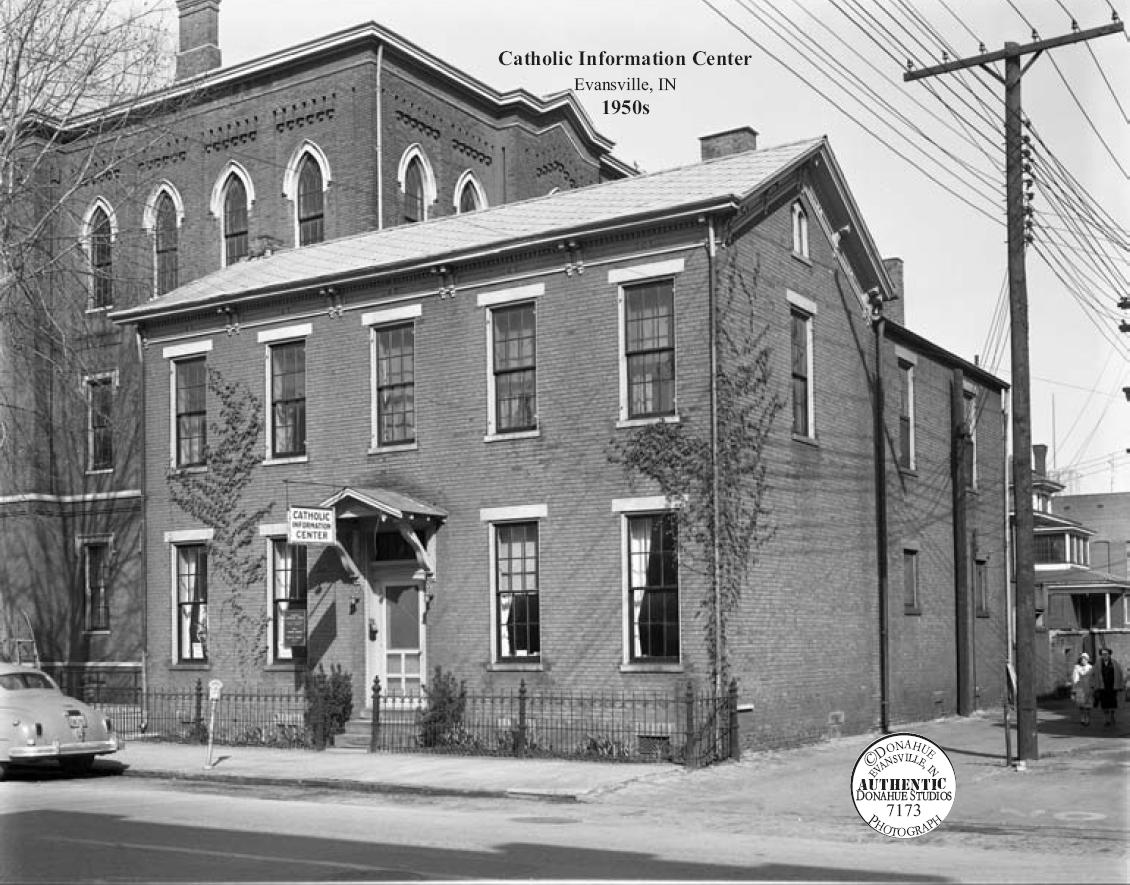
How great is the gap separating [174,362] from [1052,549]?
43681 millimetres

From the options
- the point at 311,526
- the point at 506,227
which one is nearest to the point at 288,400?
the point at 311,526

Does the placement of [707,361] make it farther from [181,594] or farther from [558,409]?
[181,594]

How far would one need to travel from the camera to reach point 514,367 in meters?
23.9

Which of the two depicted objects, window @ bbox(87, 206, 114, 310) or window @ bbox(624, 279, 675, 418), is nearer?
window @ bbox(624, 279, 675, 418)

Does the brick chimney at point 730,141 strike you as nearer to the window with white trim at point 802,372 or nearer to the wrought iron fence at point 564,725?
the window with white trim at point 802,372

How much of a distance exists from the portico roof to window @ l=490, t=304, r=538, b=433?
5.83ft

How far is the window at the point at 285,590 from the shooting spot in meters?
26.0

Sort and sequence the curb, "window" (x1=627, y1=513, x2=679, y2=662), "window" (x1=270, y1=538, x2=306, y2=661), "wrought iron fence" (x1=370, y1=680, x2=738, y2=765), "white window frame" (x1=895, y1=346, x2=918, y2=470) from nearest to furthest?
the curb < "wrought iron fence" (x1=370, y1=680, x2=738, y2=765) < "window" (x1=627, y1=513, x2=679, y2=662) < "window" (x1=270, y1=538, x2=306, y2=661) < "white window frame" (x1=895, y1=346, x2=918, y2=470)

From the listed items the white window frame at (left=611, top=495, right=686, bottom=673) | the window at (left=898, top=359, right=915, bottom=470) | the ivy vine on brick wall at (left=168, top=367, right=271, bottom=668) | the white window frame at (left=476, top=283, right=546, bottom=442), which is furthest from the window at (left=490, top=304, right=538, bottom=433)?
the window at (left=898, top=359, right=915, bottom=470)

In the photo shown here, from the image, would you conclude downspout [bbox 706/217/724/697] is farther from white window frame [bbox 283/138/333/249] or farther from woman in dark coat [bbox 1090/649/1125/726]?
white window frame [bbox 283/138/333/249]

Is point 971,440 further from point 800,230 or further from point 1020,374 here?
point 1020,374

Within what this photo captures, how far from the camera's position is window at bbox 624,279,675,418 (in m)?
22.4

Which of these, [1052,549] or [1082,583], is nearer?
[1082,583]

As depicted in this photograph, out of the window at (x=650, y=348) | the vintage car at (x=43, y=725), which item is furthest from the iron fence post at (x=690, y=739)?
the vintage car at (x=43, y=725)
